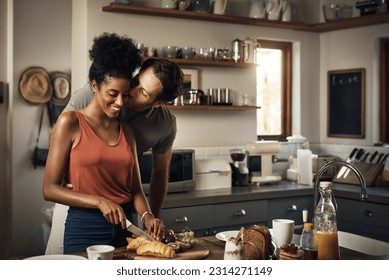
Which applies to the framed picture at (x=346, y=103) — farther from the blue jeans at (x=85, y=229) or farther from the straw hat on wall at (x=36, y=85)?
the blue jeans at (x=85, y=229)

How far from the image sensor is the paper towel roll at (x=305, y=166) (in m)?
3.22

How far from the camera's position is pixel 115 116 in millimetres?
1634

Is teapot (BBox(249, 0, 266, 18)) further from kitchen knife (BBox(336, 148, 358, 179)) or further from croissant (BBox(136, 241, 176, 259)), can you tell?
croissant (BBox(136, 241, 176, 259))

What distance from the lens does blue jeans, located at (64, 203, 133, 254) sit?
159cm

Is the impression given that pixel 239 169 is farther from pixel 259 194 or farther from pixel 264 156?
pixel 259 194

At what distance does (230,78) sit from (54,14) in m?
1.27

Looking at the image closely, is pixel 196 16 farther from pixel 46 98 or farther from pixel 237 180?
pixel 46 98

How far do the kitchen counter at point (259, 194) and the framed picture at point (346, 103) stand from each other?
0.36 meters

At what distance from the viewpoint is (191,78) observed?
3072mm

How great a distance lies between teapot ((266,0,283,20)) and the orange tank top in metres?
1.87

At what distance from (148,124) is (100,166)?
12.2 inches

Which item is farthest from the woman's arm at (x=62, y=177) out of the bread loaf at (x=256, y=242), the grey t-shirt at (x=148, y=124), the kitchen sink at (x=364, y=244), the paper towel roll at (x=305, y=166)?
the paper towel roll at (x=305, y=166)

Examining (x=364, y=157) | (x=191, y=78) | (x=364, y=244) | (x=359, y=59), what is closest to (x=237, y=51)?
(x=191, y=78)
